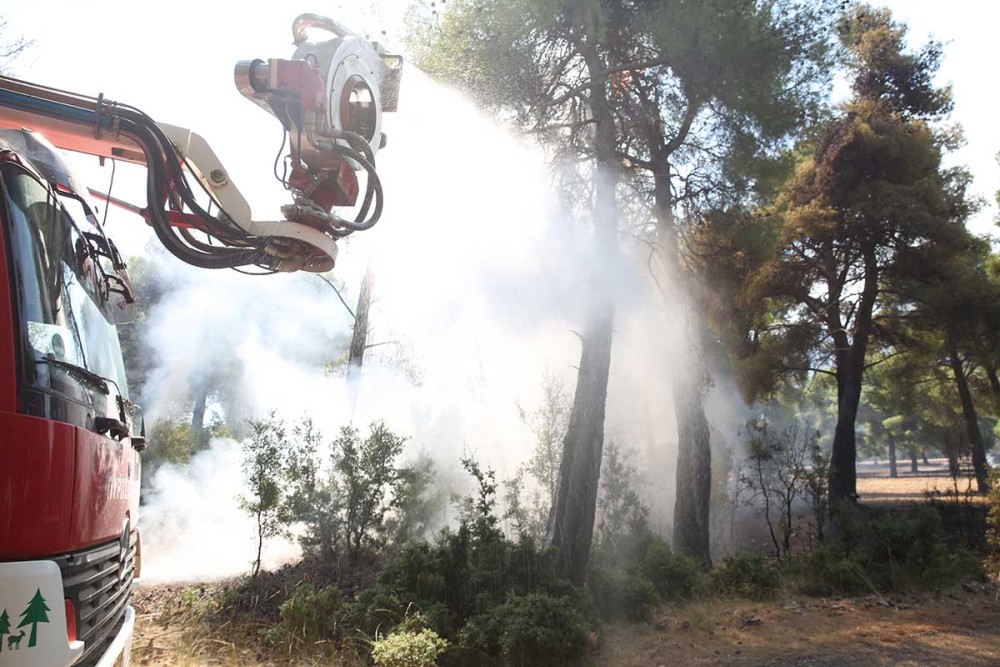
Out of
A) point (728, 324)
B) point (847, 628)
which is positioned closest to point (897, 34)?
point (728, 324)

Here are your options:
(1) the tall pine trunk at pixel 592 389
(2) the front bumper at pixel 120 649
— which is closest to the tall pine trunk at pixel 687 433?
(1) the tall pine trunk at pixel 592 389

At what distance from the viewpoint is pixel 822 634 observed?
264 inches

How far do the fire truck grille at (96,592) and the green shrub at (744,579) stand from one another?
7.37 m

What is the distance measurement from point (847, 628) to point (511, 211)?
6.72m

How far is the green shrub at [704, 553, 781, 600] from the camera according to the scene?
842 centimetres

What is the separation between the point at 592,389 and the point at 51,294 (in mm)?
6879

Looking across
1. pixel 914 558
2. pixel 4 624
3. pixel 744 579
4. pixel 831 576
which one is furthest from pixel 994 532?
pixel 4 624

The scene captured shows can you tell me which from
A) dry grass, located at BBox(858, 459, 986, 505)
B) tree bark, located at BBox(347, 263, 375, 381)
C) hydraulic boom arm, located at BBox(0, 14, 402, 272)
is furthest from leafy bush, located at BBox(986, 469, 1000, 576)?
tree bark, located at BBox(347, 263, 375, 381)

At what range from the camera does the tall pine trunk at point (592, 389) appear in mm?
8094

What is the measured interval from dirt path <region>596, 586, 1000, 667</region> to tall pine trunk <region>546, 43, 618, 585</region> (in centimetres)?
119

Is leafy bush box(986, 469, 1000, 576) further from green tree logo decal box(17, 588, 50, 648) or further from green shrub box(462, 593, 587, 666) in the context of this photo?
green tree logo decal box(17, 588, 50, 648)

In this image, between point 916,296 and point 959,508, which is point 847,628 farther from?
point 916,296

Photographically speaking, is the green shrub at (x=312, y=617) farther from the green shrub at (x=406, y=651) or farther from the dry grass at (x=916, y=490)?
the dry grass at (x=916, y=490)

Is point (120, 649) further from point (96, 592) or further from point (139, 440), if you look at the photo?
point (139, 440)
